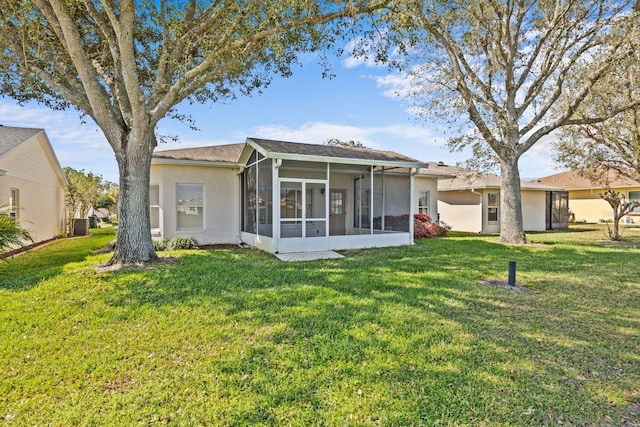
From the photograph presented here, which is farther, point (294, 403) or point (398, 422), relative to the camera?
point (294, 403)

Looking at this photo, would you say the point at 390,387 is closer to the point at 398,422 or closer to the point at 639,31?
the point at 398,422

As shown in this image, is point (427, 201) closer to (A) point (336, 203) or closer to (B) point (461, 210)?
(B) point (461, 210)

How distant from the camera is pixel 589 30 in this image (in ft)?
37.0

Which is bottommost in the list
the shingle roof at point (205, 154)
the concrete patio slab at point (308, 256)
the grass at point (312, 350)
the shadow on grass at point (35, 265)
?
the grass at point (312, 350)

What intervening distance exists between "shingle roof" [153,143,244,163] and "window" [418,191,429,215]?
965 centimetres

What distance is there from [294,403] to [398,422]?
859 mm

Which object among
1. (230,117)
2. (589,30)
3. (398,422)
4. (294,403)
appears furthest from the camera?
(230,117)

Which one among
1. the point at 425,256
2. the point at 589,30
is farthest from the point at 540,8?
the point at 425,256

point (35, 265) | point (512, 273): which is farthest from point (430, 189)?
point (35, 265)

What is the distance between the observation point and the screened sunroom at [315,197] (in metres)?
9.84

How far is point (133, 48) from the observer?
301 inches

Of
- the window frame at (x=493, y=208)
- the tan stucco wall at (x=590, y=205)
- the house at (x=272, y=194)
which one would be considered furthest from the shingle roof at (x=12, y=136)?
the tan stucco wall at (x=590, y=205)

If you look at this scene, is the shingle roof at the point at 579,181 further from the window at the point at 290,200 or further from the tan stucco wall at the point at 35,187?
the tan stucco wall at the point at 35,187

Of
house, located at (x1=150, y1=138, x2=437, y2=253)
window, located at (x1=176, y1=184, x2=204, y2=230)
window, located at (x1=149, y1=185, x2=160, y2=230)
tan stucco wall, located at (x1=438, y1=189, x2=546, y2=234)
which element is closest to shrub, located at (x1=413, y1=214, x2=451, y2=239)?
house, located at (x1=150, y1=138, x2=437, y2=253)
